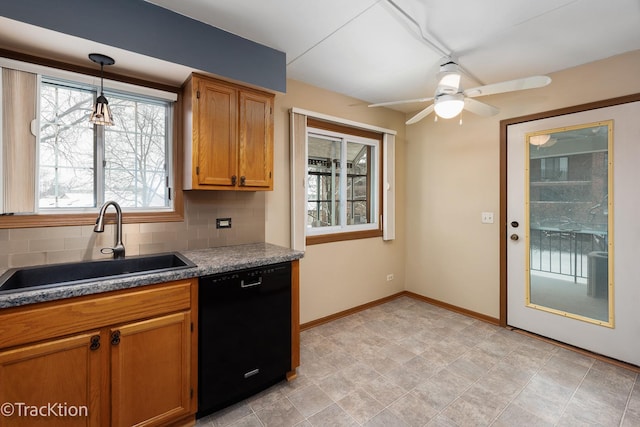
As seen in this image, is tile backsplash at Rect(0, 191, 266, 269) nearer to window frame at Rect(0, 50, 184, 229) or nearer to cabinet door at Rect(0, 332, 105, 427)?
window frame at Rect(0, 50, 184, 229)

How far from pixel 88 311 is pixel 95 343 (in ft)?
0.56

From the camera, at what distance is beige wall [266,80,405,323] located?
9.27 feet

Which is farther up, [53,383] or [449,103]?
[449,103]

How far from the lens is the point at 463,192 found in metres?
3.40

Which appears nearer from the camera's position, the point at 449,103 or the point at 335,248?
the point at 449,103

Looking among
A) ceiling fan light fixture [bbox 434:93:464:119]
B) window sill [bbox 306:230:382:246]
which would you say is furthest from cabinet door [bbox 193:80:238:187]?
ceiling fan light fixture [bbox 434:93:464:119]

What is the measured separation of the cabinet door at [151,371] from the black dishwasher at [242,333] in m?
0.10

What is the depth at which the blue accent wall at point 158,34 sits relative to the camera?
1.48 meters

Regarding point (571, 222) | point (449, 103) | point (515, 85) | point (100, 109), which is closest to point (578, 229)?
point (571, 222)

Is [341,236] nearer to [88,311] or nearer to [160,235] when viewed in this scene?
[160,235]

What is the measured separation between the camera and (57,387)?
4.41 ft

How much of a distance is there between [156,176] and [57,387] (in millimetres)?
1427

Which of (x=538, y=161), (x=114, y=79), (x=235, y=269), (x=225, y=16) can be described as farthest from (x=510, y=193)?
(x=114, y=79)

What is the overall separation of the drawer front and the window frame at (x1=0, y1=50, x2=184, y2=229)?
726 millimetres
